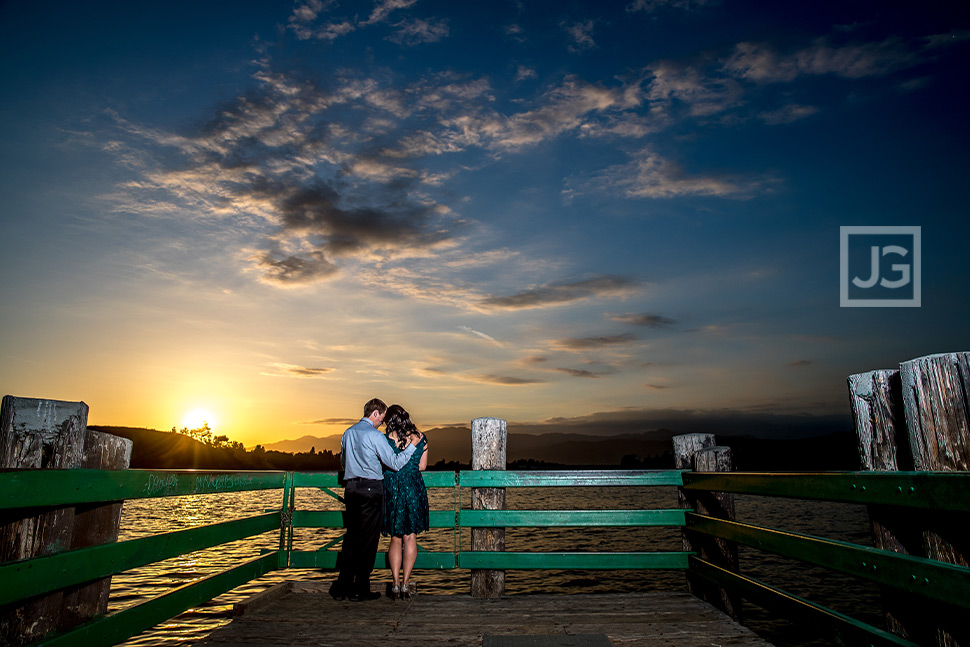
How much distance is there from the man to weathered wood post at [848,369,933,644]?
4.23 metres

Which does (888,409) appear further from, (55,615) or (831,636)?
(55,615)

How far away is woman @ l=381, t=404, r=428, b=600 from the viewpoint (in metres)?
6.20

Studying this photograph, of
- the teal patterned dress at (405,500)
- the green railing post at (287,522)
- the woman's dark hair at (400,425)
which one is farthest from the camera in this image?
the green railing post at (287,522)

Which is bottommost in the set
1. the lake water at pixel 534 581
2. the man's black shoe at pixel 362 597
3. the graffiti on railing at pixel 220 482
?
the lake water at pixel 534 581

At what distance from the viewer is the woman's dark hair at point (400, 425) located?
643 centimetres

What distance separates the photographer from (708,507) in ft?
20.5

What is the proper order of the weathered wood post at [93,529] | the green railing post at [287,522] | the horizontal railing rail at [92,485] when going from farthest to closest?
1. the green railing post at [287,522]
2. the weathered wood post at [93,529]
3. the horizontal railing rail at [92,485]

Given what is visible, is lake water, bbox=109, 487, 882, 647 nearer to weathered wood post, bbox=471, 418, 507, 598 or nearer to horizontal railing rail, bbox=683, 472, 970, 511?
weathered wood post, bbox=471, 418, 507, 598

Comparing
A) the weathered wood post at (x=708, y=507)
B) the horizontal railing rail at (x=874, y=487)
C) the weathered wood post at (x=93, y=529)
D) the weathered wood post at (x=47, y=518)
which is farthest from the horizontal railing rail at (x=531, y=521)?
the weathered wood post at (x=47, y=518)

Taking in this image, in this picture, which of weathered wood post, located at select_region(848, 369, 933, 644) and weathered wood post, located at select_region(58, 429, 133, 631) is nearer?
weathered wood post, located at select_region(848, 369, 933, 644)

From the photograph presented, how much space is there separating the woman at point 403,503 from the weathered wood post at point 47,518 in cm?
292

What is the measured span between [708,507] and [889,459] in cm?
301

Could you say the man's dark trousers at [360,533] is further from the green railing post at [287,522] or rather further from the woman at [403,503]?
the green railing post at [287,522]

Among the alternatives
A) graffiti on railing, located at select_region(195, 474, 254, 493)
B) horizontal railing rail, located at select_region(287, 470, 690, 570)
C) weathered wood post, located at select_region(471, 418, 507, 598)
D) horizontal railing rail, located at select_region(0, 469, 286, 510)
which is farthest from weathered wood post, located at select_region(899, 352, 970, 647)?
graffiti on railing, located at select_region(195, 474, 254, 493)
